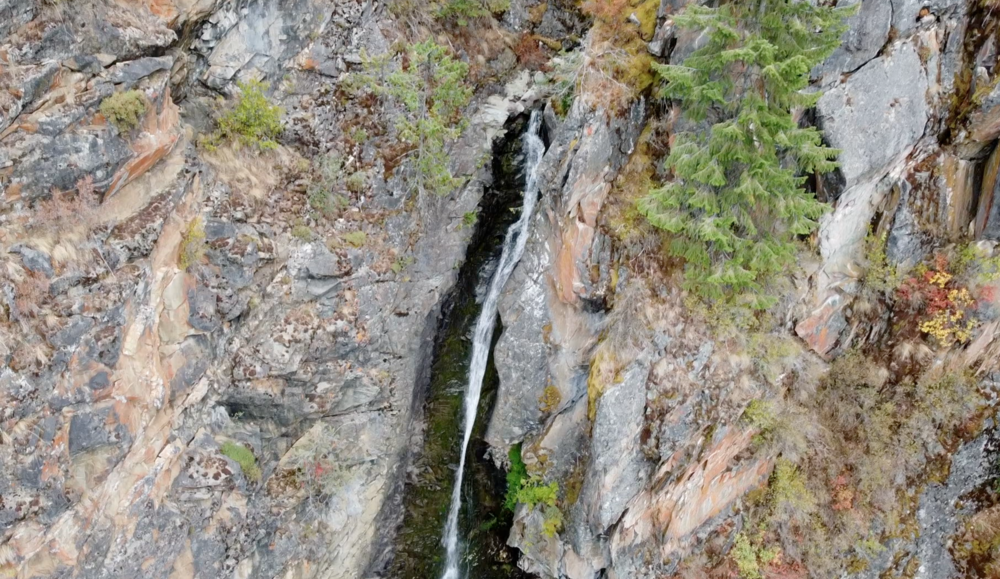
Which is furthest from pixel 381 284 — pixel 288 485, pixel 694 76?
pixel 694 76

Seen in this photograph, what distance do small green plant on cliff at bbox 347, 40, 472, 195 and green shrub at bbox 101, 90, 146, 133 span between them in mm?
A: 4102

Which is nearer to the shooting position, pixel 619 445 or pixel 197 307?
pixel 197 307

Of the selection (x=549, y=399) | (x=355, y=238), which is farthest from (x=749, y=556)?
(x=355, y=238)

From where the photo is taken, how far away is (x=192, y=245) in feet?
33.5

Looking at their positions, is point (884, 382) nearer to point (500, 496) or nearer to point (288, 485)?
point (500, 496)

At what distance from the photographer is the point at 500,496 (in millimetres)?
12828

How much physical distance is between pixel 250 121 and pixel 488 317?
6.46m

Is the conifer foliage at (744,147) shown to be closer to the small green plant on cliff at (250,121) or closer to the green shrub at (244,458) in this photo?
the small green plant on cliff at (250,121)

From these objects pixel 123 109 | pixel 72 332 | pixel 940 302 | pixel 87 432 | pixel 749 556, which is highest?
pixel 123 109

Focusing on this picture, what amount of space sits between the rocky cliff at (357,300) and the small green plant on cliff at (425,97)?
42cm

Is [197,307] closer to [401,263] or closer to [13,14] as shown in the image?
[401,263]

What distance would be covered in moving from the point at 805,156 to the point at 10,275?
40.4ft

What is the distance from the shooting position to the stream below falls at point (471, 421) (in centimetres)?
1273

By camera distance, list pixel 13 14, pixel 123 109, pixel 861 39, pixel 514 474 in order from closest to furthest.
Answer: pixel 13 14 → pixel 123 109 → pixel 861 39 → pixel 514 474
